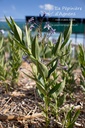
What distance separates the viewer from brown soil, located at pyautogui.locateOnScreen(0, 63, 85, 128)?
3.00 ft

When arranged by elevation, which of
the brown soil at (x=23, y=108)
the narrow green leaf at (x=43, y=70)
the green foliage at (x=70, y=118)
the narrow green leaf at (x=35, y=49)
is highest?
the narrow green leaf at (x=35, y=49)

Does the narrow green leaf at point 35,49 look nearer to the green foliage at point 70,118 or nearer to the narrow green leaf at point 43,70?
the narrow green leaf at point 43,70

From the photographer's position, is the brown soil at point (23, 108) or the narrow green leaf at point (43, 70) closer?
the narrow green leaf at point (43, 70)

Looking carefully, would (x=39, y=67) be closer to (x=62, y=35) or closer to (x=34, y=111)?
(x=62, y=35)

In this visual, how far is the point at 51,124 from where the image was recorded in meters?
0.90

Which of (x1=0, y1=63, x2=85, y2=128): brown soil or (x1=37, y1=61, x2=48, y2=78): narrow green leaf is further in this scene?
(x1=0, y1=63, x2=85, y2=128): brown soil

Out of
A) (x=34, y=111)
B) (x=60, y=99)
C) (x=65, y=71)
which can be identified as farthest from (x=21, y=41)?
(x=65, y=71)

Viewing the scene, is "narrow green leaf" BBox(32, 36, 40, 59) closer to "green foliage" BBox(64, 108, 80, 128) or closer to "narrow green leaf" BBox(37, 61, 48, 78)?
"narrow green leaf" BBox(37, 61, 48, 78)

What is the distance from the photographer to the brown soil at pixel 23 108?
92 centimetres

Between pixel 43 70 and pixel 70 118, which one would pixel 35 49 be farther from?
pixel 70 118

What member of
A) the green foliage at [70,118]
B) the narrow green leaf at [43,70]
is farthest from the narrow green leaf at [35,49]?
the green foliage at [70,118]

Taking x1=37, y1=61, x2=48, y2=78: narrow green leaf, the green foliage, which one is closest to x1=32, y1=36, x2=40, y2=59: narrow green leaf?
x1=37, y1=61, x2=48, y2=78: narrow green leaf

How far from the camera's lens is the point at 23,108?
1.04 meters

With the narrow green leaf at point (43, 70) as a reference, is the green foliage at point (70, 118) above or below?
below
